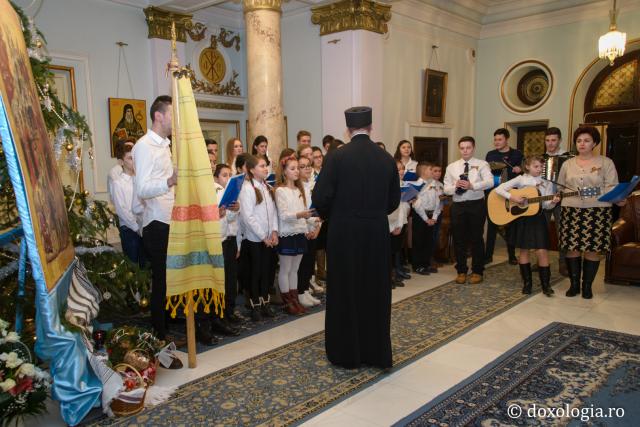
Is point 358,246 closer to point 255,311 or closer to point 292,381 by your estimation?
point 292,381

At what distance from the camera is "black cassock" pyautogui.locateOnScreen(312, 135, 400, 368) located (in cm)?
367

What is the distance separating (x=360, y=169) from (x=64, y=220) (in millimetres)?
2000

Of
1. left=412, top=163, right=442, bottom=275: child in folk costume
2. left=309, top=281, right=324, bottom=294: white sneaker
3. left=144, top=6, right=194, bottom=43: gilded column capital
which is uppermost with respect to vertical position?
left=144, top=6, right=194, bottom=43: gilded column capital

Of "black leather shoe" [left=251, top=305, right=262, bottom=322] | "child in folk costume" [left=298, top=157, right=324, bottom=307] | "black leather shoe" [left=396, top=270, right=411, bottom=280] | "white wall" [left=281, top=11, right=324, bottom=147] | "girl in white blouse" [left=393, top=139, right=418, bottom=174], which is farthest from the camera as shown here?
"white wall" [left=281, top=11, right=324, bottom=147]

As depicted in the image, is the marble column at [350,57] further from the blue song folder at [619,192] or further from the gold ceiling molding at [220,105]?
the blue song folder at [619,192]

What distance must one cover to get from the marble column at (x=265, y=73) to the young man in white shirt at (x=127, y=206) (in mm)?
2243

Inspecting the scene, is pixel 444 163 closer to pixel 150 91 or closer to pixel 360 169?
pixel 150 91

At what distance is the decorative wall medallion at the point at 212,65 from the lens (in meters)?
9.64

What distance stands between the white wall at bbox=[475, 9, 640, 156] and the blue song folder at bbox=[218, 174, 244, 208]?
8.03 metres

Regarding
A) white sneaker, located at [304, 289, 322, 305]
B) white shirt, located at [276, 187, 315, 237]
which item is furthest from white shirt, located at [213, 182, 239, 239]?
white sneaker, located at [304, 289, 322, 305]

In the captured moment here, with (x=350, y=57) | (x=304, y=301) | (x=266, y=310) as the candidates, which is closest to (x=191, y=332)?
(x=266, y=310)

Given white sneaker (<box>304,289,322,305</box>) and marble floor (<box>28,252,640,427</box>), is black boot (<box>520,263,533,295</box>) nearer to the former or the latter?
marble floor (<box>28,252,640,427</box>)

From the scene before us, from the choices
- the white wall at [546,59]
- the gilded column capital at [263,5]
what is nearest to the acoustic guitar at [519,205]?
the gilded column capital at [263,5]

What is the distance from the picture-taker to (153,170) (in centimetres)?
377
